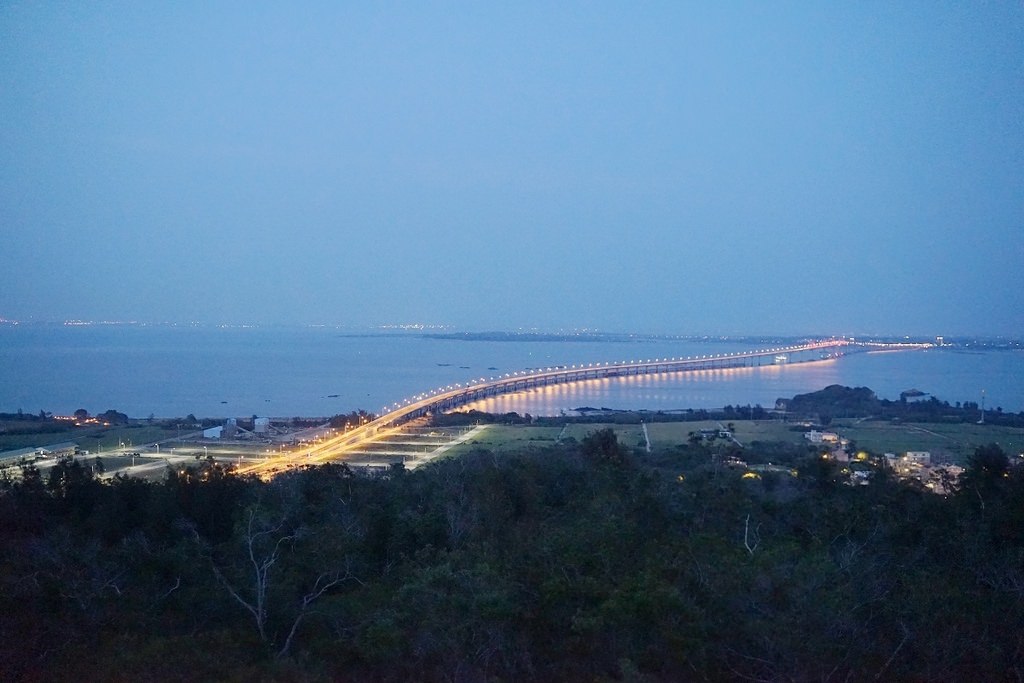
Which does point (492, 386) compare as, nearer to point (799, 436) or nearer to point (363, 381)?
point (363, 381)

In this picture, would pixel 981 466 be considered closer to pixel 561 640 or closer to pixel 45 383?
pixel 561 640

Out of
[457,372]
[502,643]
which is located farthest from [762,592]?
[457,372]

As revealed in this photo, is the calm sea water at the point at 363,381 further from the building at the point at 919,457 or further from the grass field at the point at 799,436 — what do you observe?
the building at the point at 919,457

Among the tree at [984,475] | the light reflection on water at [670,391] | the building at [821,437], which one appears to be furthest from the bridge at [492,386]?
the tree at [984,475]

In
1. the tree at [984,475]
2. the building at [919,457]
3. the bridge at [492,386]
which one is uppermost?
the tree at [984,475]

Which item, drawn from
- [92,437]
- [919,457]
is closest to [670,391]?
[919,457]
